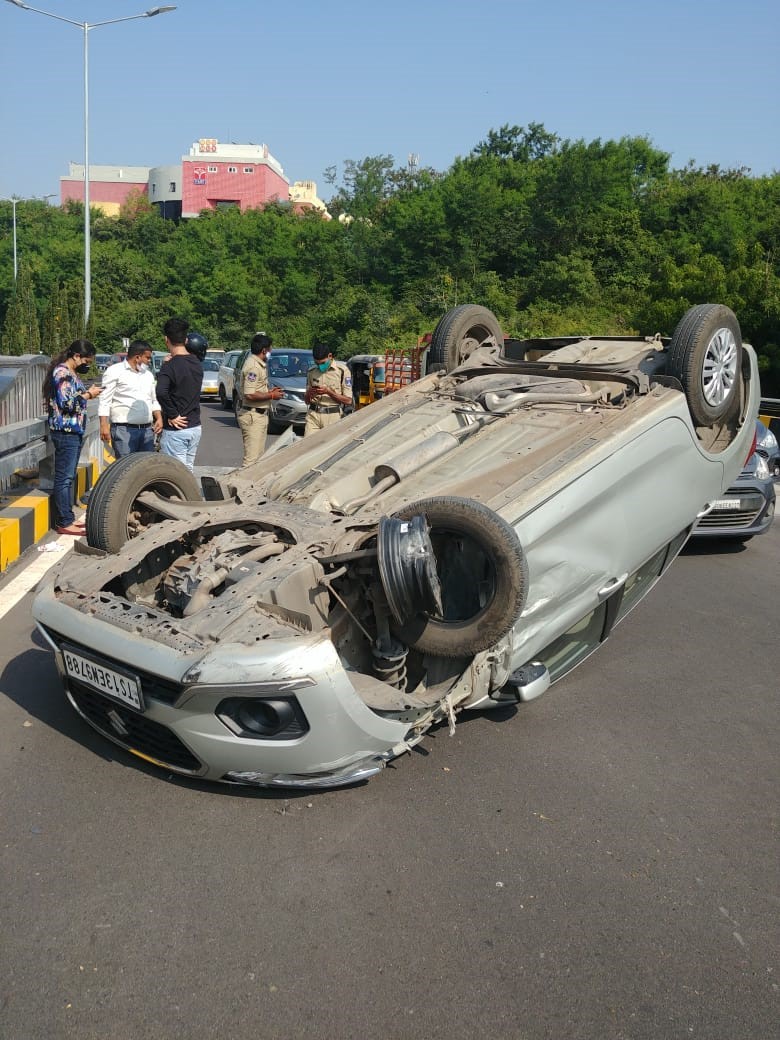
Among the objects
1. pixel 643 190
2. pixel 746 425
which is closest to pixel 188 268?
pixel 643 190

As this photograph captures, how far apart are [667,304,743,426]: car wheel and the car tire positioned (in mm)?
2126

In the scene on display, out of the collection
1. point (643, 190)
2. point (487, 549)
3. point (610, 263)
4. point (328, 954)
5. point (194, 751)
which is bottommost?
point (328, 954)

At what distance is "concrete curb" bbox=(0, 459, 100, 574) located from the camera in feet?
23.4

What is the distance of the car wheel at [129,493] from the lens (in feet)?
15.3

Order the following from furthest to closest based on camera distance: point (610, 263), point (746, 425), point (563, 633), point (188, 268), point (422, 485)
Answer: point (188, 268), point (610, 263), point (746, 425), point (422, 485), point (563, 633)

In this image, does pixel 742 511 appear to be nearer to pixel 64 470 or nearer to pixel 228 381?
pixel 64 470

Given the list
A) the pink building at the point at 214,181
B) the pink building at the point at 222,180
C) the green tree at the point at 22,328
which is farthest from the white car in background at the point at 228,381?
the pink building at the point at 222,180

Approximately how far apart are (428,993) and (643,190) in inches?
1583

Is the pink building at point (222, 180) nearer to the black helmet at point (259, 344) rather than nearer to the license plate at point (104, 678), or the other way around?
the black helmet at point (259, 344)

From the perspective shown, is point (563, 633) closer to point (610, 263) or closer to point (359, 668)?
point (359, 668)

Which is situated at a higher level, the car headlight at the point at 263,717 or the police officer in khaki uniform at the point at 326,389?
the police officer in khaki uniform at the point at 326,389

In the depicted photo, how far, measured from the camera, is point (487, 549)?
150 inches

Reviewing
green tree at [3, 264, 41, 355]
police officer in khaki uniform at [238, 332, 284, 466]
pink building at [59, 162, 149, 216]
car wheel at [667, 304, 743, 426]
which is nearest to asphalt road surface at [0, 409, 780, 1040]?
car wheel at [667, 304, 743, 426]

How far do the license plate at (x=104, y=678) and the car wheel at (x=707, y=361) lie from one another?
3.56m
